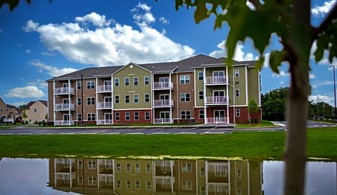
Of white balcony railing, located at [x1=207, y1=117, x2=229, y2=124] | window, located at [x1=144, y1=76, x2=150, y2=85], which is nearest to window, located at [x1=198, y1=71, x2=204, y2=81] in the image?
white balcony railing, located at [x1=207, y1=117, x2=229, y2=124]

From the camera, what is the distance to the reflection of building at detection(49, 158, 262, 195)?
29.6 feet

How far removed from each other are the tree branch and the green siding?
50.7 m

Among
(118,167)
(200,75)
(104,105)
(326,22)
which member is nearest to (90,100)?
(104,105)

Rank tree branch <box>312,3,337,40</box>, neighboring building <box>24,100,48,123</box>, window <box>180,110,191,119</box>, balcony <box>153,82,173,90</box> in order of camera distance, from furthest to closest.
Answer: neighboring building <box>24,100,48,123</box> < balcony <box>153,82,173,90</box> < window <box>180,110,191,119</box> < tree branch <box>312,3,337,40</box>

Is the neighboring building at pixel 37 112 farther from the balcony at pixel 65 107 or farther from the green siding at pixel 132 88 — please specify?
the green siding at pixel 132 88

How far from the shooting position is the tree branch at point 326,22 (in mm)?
1570

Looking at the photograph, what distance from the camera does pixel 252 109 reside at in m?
43.2

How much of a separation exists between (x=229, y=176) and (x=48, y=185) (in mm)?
5257

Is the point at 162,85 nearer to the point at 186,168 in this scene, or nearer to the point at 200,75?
the point at 200,75

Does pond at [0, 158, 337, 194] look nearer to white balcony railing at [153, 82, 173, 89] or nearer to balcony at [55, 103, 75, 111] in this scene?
white balcony railing at [153, 82, 173, 89]

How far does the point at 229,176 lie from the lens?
34.1ft

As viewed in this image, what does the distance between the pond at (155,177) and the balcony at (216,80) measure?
34048 mm

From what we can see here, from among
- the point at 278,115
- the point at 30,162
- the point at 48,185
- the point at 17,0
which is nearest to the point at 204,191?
the point at 48,185

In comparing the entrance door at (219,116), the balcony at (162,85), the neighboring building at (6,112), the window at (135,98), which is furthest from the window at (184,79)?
the neighboring building at (6,112)
